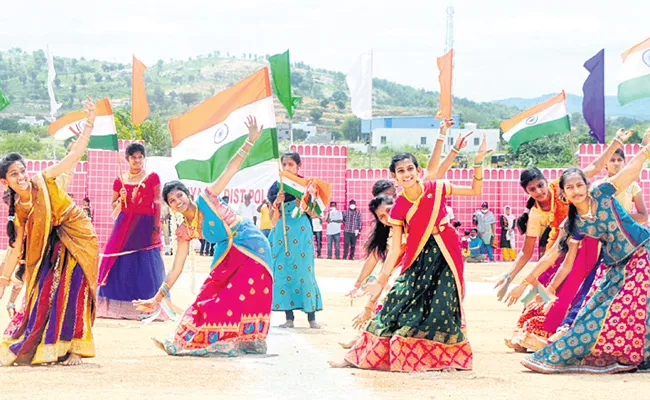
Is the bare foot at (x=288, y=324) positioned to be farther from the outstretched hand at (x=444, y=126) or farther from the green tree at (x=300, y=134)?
the green tree at (x=300, y=134)

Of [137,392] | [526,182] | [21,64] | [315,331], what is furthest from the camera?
[21,64]

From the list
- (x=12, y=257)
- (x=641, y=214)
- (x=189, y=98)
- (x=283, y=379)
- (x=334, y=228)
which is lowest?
(x=283, y=379)

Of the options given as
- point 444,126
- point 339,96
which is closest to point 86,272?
point 444,126

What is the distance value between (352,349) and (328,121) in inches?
4622

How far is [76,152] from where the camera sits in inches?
333

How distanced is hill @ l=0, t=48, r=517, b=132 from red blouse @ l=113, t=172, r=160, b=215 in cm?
9993

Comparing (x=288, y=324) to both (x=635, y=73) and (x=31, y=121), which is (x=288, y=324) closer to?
(x=635, y=73)

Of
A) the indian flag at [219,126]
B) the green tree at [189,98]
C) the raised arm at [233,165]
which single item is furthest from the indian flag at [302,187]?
the green tree at [189,98]

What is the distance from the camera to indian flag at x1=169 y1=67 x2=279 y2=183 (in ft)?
37.0

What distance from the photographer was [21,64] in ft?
452

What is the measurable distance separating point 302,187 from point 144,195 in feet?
5.94

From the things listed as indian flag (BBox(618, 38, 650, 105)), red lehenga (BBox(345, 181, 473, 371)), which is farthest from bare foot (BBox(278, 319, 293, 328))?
indian flag (BBox(618, 38, 650, 105))

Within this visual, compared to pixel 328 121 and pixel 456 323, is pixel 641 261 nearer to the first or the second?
pixel 456 323

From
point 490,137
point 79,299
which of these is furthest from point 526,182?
point 490,137
